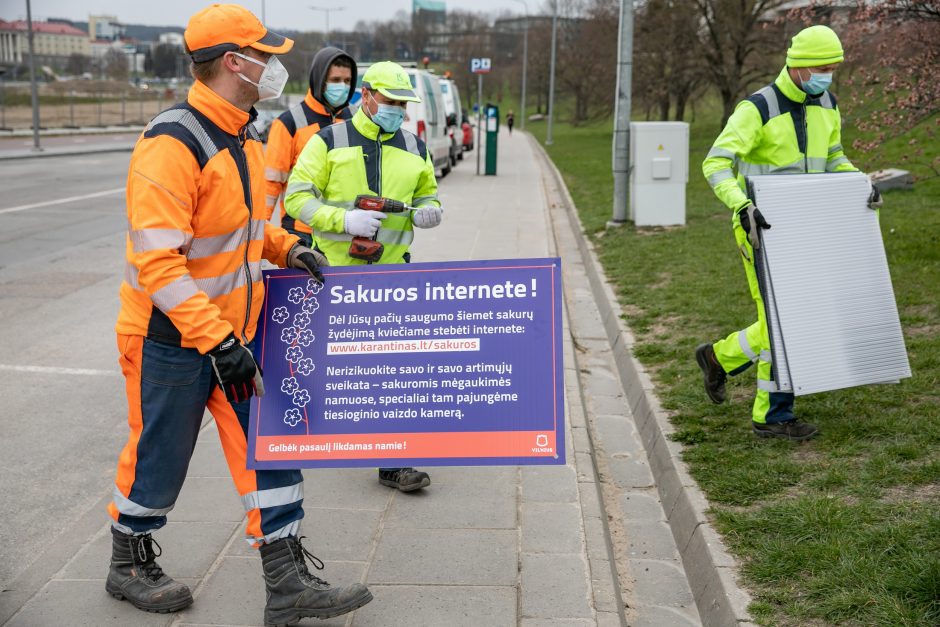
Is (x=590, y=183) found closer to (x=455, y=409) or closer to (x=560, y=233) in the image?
(x=560, y=233)

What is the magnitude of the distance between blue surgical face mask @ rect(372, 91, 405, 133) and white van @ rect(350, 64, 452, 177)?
1512 centimetres

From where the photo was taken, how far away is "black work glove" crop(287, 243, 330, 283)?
12.8 feet

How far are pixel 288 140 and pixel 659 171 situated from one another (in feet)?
29.3

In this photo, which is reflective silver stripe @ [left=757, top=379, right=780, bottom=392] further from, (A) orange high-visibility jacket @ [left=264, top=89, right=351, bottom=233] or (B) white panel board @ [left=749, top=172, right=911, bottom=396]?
(A) orange high-visibility jacket @ [left=264, top=89, right=351, bottom=233]

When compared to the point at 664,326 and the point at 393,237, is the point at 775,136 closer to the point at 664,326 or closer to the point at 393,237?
the point at 393,237

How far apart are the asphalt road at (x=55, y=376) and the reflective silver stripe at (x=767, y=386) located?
335 cm

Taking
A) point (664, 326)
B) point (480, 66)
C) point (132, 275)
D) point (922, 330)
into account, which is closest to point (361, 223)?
point (132, 275)

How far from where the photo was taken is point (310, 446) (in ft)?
12.5

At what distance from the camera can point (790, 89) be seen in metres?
5.36

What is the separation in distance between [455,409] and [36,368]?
4787 millimetres

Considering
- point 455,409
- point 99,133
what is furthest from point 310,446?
point 99,133

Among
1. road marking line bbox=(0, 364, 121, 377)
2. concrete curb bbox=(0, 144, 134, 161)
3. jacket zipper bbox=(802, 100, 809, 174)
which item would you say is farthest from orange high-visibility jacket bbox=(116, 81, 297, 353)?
concrete curb bbox=(0, 144, 134, 161)

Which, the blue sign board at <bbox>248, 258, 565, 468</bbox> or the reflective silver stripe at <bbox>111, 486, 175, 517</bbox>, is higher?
the blue sign board at <bbox>248, 258, 565, 468</bbox>

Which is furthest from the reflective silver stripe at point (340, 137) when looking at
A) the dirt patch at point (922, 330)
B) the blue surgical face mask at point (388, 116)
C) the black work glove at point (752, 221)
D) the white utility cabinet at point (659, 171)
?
the white utility cabinet at point (659, 171)
